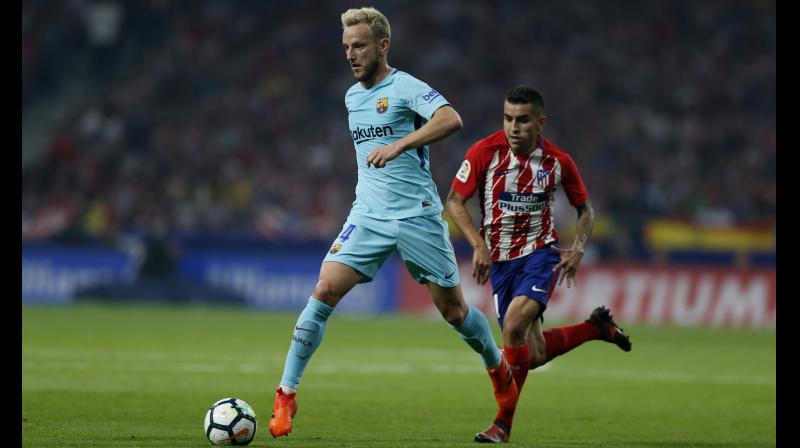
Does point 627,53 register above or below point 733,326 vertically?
above

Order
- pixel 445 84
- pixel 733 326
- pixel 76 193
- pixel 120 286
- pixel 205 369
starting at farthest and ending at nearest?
pixel 445 84, pixel 76 193, pixel 120 286, pixel 733 326, pixel 205 369

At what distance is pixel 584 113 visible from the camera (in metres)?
28.4

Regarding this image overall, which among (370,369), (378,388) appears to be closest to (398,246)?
(378,388)

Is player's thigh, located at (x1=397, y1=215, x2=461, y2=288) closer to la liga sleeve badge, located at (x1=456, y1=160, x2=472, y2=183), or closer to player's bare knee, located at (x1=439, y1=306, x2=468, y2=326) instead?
player's bare knee, located at (x1=439, y1=306, x2=468, y2=326)

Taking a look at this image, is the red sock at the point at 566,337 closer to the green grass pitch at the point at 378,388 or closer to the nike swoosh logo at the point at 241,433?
the green grass pitch at the point at 378,388

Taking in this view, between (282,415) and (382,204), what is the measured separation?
1.46m

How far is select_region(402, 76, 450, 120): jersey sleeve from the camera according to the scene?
7.77 meters

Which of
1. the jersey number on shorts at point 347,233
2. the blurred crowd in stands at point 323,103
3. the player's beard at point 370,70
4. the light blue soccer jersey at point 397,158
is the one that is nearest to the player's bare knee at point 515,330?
the light blue soccer jersey at point 397,158

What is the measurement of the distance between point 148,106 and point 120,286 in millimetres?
6092

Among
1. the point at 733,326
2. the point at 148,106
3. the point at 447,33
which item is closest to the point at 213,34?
the point at 148,106

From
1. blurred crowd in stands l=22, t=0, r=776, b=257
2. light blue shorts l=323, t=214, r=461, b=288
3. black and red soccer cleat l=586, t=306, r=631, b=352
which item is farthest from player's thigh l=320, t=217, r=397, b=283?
blurred crowd in stands l=22, t=0, r=776, b=257

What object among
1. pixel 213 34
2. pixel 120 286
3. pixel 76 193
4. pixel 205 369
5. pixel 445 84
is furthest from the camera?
pixel 213 34

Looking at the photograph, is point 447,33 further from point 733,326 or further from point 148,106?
point 733,326

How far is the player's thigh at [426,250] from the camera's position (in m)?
7.95
